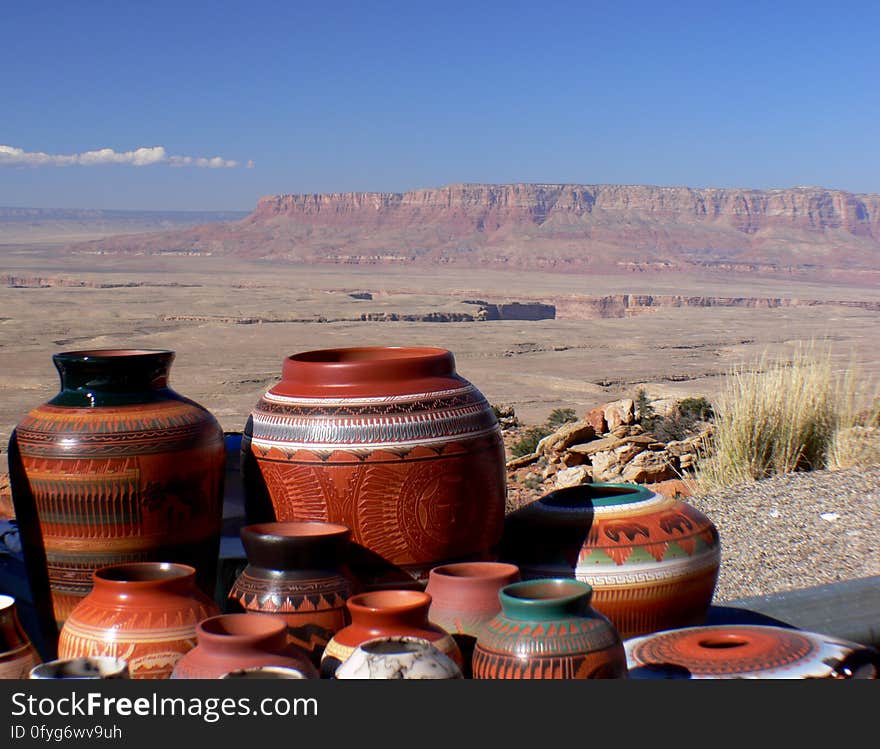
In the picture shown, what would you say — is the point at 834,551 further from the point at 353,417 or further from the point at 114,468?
the point at 114,468

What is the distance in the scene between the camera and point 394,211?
132 meters

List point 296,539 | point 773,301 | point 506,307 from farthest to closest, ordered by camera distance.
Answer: point 773,301 → point 506,307 → point 296,539

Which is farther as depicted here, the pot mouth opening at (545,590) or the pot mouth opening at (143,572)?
the pot mouth opening at (143,572)

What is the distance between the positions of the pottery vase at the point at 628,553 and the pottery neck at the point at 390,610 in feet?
2.52

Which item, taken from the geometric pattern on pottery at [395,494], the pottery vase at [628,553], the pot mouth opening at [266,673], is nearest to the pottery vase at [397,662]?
the pot mouth opening at [266,673]

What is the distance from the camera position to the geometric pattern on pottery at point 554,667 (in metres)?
2.30

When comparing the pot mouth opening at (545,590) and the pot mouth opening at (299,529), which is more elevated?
the pot mouth opening at (299,529)

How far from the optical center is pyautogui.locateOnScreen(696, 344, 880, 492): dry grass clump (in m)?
7.85

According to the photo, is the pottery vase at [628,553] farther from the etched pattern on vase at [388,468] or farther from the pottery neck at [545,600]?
the pottery neck at [545,600]

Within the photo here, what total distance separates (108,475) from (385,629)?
0.88 metres

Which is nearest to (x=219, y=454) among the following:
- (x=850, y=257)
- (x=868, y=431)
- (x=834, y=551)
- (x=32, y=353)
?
(x=834, y=551)

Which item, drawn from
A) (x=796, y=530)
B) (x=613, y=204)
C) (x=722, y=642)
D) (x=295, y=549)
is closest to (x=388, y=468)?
(x=295, y=549)

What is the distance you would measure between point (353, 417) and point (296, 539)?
42 cm

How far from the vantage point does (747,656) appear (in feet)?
8.56
